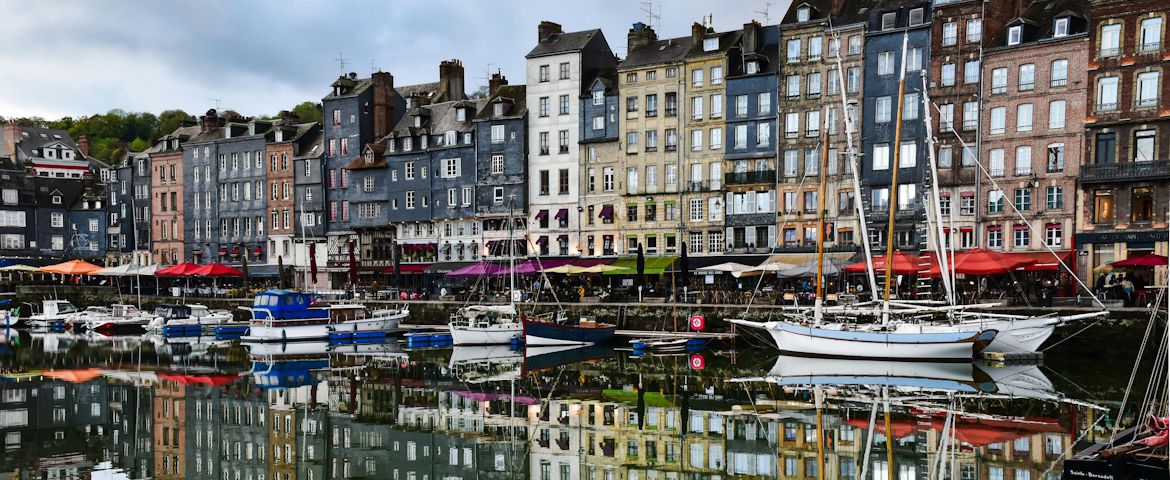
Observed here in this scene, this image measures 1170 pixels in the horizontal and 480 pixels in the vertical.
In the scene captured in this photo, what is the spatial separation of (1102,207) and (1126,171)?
2.09 m

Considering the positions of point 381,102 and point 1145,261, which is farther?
point 381,102

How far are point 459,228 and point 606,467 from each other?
161ft

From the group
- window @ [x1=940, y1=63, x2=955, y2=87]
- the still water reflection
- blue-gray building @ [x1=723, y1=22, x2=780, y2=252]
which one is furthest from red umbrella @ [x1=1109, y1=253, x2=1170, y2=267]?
blue-gray building @ [x1=723, y1=22, x2=780, y2=252]

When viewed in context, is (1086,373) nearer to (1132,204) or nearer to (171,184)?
(1132,204)

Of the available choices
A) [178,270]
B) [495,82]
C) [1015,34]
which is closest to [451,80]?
[495,82]

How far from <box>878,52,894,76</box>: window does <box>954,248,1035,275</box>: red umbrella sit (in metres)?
13.6

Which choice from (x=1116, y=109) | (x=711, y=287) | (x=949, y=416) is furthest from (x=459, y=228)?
(x=949, y=416)

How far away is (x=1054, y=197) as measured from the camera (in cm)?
5184

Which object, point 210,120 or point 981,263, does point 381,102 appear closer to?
point 210,120

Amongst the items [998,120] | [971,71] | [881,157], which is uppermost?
[971,71]

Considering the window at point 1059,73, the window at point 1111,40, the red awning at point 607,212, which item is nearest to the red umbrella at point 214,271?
the red awning at point 607,212

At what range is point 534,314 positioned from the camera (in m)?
59.5

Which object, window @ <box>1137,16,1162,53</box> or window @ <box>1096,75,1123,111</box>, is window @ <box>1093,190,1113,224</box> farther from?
window @ <box>1137,16,1162,53</box>

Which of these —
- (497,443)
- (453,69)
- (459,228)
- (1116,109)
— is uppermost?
(453,69)
